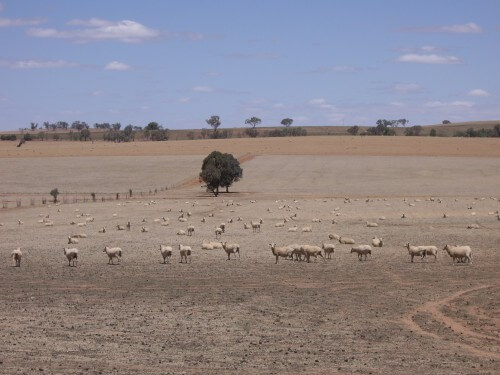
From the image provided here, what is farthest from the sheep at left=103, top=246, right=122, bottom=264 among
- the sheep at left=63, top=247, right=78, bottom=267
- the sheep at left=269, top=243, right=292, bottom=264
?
the sheep at left=269, top=243, right=292, bottom=264

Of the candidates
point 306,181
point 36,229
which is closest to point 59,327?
point 36,229

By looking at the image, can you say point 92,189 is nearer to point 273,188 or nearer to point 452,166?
point 273,188

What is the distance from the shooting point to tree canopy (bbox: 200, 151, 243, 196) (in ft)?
280

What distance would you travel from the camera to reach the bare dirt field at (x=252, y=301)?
736 inches

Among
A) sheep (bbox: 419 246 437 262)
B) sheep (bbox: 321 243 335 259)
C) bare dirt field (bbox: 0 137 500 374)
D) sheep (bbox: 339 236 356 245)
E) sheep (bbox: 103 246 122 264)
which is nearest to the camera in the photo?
bare dirt field (bbox: 0 137 500 374)

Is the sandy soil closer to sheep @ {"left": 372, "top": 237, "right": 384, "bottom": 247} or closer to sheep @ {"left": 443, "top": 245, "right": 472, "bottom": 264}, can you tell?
sheep @ {"left": 372, "top": 237, "right": 384, "bottom": 247}

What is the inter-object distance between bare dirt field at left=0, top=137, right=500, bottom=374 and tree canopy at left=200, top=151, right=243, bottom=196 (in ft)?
76.7

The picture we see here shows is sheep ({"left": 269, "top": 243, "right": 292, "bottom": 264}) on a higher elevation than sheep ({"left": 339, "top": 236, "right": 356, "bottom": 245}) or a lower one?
higher

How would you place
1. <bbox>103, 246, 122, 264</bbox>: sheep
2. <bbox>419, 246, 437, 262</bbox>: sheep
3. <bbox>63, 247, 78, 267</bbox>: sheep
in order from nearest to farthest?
<bbox>63, 247, 78, 267</bbox>: sheep, <bbox>103, 246, 122, 264</bbox>: sheep, <bbox>419, 246, 437, 262</bbox>: sheep

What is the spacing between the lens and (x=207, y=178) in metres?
85.3

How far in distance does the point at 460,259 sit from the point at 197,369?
20.5 metres

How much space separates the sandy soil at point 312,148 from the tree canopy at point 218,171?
5139 centimetres

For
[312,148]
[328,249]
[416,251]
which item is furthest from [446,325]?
[312,148]

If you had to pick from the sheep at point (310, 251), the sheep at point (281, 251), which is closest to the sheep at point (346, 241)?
the sheep at point (310, 251)
